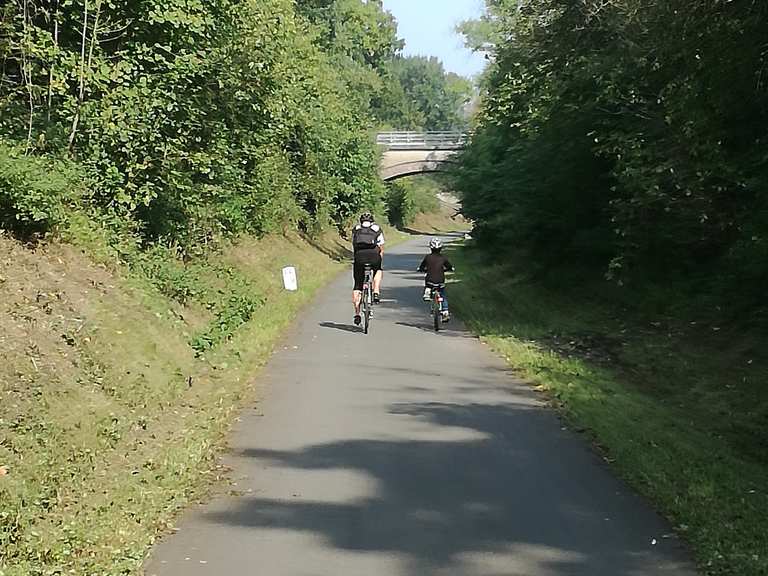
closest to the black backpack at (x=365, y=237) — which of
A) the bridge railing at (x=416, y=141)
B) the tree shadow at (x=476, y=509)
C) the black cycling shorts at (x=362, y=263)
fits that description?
the black cycling shorts at (x=362, y=263)

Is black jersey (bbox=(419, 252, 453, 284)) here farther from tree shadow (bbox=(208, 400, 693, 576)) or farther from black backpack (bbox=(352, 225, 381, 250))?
tree shadow (bbox=(208, 400, 693, 576))

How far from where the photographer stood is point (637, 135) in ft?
59.7

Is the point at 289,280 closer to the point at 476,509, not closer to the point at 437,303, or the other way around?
the point at 437,303

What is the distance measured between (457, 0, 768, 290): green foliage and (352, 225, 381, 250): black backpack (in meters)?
4.61

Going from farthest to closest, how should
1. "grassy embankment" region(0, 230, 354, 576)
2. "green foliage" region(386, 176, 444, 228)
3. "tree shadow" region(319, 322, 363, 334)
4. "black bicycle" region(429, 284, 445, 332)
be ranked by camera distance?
"green foliage" region(386, 176, 444, 228) → "black bicycle" region(429, 284, 445, 332) → "tree shadow" region(319, 322, 363, 334) → "grassy embankment" region(0, 230, 354, 576)

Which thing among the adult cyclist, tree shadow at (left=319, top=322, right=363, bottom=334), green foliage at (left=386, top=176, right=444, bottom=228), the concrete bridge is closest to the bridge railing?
the concrete bridge

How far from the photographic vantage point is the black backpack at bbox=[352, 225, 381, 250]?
16891 millimetres

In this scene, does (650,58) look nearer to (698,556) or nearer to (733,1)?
→ (733,1)

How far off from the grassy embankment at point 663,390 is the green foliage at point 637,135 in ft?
3.91

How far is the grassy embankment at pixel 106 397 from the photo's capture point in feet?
20.9

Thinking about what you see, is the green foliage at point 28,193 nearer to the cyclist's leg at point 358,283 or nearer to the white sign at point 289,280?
the cyclist's leg at point 358,283

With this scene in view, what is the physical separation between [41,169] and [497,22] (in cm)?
2891

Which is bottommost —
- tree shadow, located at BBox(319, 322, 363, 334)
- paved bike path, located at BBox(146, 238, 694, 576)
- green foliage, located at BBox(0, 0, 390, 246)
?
paved bike path, located at BBox(146, 238, 694, 576)

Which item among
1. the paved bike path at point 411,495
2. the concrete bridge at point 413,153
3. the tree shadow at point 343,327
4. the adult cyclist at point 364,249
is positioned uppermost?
the concrete bridge at point 413,153
